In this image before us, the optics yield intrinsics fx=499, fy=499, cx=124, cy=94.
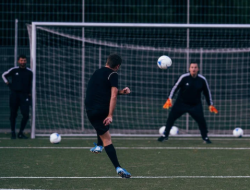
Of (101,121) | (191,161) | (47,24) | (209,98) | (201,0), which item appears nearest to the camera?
(101,121)

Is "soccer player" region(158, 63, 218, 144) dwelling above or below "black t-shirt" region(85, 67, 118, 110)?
below

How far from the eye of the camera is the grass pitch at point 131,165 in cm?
668

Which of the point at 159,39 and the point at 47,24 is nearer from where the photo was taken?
the point at 47,24

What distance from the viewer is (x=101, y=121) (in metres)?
7.16

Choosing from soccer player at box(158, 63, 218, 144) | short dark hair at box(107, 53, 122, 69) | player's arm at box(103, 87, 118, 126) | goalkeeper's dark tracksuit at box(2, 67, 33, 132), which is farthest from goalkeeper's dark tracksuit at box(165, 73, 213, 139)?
player's arm at box(103, 87, 118, 126)

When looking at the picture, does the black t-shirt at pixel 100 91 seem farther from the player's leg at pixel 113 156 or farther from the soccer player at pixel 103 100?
the player's leg at pixel 113 156

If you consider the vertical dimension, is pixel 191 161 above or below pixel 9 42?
below

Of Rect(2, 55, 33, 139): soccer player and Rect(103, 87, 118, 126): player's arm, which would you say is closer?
Rect(103, 87, 118, 126): player's arm

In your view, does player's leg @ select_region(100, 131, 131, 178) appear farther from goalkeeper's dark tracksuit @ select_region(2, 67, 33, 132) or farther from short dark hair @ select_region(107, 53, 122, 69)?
goalkeeper's dark tracksuit @ select_region(2, 67, 33, 132)

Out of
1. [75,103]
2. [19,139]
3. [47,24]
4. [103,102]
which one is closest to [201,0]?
[75,103]

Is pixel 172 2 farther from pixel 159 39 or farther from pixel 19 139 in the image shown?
pixel 19 139

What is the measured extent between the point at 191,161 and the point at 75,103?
7.27 m

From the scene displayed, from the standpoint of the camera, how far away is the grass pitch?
668 cm

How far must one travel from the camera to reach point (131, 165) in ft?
27.3
